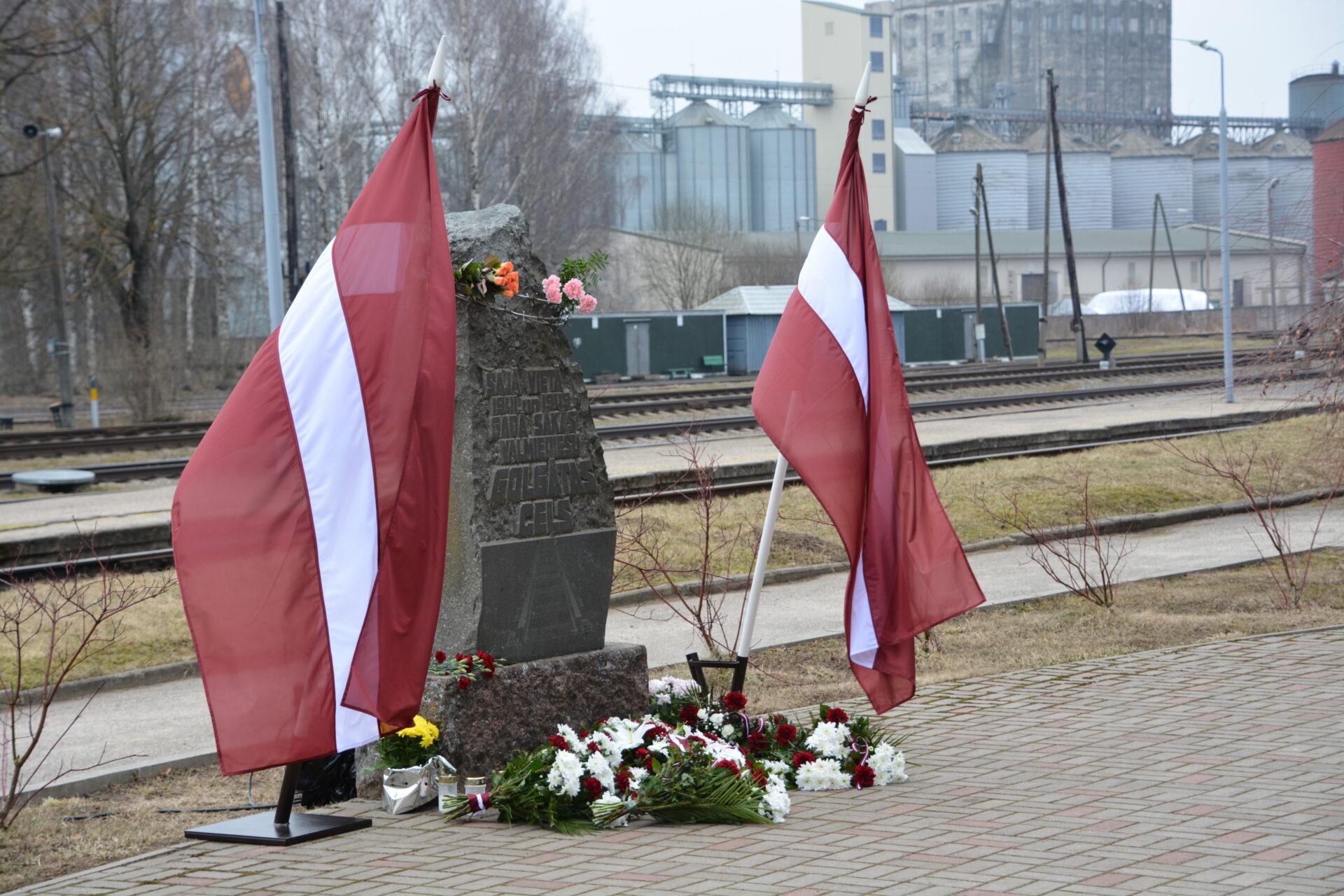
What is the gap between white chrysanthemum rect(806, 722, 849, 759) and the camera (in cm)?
627

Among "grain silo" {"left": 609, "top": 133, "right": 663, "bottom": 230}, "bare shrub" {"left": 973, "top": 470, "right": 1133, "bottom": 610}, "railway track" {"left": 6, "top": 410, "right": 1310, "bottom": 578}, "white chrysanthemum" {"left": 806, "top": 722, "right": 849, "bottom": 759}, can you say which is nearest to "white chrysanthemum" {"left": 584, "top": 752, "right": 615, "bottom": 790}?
"white chrysanthemum" {"left": 806, "top": 722, "right": 849, "bottom": 759}

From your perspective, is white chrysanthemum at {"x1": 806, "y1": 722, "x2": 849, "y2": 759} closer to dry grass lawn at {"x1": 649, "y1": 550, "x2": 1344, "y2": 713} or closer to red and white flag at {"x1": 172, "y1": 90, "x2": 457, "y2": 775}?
dry grass lawn at {"x1": 649, "y1": 550, "x2": 1344, "y2": 713}

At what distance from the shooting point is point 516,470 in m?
6.28

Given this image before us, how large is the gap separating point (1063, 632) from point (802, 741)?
412cm

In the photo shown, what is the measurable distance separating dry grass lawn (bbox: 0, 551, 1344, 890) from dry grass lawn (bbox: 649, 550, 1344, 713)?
0.04ft

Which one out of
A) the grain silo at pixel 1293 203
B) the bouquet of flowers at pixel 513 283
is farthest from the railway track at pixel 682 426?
the bouquet of flowers at pixel 513 283

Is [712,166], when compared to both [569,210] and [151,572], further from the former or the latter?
[151,572]

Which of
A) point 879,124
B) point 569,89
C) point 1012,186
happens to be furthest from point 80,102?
point 1012,186

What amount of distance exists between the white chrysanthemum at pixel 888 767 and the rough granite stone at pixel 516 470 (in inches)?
55.4

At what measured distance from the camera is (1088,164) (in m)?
97.7

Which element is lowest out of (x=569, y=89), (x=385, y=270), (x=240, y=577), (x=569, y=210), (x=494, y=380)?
(x=240, y=577)

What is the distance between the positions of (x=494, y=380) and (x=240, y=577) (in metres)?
1.57

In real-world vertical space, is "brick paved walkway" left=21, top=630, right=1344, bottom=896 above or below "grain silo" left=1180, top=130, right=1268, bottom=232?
below

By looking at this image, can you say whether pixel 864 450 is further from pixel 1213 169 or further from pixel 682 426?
pixel 1213 169
